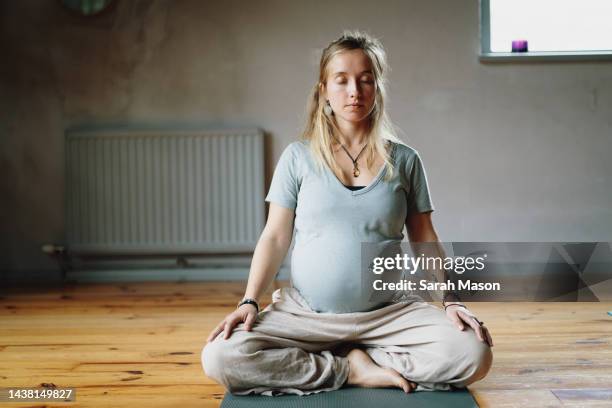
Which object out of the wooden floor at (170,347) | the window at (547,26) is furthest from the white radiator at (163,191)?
the window at (547,26)

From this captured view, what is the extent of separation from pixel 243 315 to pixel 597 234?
2.44 metres

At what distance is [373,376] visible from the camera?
1.59 meters

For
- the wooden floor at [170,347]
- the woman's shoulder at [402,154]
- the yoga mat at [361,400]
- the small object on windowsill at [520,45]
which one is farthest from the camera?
the small object on windowsill at [520,45]

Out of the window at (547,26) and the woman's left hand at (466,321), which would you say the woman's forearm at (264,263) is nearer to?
the woman's left hand at (466,321)

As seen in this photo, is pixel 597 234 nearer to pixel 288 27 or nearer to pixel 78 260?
pixel 288 27

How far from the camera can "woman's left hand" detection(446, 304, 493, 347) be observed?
1521mm

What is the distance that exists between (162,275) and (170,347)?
138 cm

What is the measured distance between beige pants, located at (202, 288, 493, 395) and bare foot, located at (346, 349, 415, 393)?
0.7 inches

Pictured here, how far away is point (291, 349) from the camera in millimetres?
1577

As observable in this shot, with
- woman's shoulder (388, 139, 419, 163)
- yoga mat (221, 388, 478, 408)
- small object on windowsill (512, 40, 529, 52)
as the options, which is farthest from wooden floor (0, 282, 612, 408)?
small object on windowsill (512, 40, 529, 52)

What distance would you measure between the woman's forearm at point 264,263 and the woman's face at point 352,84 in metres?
0.37

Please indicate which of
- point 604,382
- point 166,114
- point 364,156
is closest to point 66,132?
point 166,114

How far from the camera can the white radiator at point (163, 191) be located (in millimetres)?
3363

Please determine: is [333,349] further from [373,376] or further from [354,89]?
[354,89]
